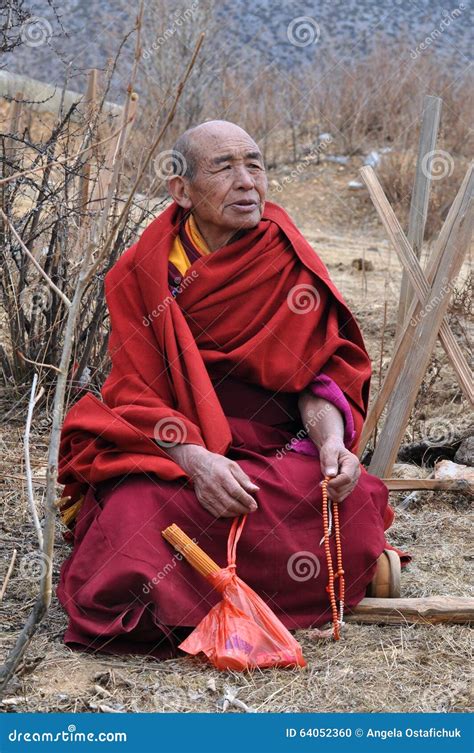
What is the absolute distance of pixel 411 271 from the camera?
4.16 meters

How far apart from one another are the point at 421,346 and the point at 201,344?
113cm

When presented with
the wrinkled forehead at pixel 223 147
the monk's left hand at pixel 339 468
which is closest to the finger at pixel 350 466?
the monk's left hand at pixel 339 468

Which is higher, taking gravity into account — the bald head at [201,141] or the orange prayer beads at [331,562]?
the bald head at [201,141]

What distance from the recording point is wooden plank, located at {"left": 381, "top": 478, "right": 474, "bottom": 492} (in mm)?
4191

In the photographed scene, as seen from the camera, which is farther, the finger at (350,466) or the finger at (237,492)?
the finger at (350,466)

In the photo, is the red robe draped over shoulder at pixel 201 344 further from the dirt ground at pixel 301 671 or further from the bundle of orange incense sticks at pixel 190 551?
the dirt ground at pixel 301 671

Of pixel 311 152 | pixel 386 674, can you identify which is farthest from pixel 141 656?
pixel 311 152

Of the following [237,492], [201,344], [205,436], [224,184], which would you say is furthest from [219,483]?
[224,184]

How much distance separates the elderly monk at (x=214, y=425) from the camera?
3.08 m

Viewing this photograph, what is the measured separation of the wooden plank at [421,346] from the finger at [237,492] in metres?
1.34

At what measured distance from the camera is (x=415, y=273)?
4152mm

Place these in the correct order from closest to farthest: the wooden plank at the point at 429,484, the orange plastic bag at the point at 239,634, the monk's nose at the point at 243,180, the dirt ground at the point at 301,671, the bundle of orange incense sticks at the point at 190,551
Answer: the dirt ground at the point at 301,671 < the orange plastic bag at the point at 239,634 < the bundle of orange incense sticks at the point at 190,551 < the monk's nose at the point at 243,180 < the wooden plank at the point at 429,484

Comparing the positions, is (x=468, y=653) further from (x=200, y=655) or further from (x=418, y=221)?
(x=418, y=221)

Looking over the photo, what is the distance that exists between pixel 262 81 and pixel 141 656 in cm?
1279
